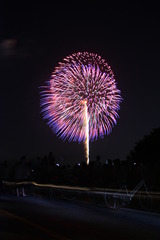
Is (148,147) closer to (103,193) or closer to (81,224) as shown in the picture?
(103,193)

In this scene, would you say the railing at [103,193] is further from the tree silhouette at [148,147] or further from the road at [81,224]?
the tree silhouette at [148,147]

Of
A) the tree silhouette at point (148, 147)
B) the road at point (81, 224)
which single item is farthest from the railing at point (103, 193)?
the tree silhouette at point (148, 147)

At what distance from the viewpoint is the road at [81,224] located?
1235 cm

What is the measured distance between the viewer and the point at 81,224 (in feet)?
49.0

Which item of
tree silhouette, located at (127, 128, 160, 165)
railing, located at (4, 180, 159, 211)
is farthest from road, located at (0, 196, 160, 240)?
tree silhouette, located at (127, 128, 160, 165)

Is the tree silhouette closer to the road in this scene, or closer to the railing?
the railing

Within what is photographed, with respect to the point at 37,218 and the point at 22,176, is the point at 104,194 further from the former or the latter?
the point at 22,176

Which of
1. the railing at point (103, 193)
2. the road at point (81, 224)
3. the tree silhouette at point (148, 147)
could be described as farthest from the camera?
the tree silhouette at point (148, 147)

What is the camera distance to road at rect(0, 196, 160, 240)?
12.4 meters

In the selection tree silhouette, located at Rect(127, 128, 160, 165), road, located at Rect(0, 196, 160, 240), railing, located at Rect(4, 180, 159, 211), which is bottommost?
road, located at Rect(0, 196, 160, 240)

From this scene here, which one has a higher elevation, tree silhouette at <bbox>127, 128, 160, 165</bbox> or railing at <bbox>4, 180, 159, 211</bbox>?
tree silhouette at <bbox>127, 128, 160, 165</bbox>

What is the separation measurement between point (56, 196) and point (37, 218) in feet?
32.5

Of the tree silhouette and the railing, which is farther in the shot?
the tree silhouette

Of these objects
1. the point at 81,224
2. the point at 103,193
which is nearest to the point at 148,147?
the point at 103,193
